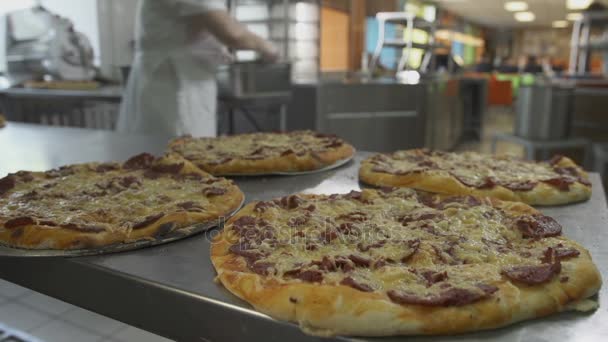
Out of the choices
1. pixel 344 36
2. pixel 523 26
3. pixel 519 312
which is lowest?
pixel 519 312

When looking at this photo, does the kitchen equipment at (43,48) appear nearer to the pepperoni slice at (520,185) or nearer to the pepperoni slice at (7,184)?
the pepperoni slice at (7,184)

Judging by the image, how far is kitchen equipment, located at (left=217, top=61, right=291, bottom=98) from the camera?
3.22 meters

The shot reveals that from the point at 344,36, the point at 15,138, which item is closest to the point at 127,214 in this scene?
the point at 15,138

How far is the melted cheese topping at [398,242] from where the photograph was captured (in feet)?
2.84

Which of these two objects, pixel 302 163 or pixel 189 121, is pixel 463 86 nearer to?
pixel 189 121

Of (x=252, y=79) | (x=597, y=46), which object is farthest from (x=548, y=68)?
(x=252, y=79)

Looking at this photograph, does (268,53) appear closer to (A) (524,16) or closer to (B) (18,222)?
(B) (18,222)

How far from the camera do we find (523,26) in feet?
69.6

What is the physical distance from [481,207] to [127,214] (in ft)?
2.81

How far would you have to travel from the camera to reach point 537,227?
1071 mm

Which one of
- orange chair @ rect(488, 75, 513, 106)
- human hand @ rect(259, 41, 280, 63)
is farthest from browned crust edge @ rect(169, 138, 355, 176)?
orange chair @ rect(488, 75, 513, 106)

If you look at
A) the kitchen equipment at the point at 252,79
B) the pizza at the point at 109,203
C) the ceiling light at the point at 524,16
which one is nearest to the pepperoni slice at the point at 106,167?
the pizza at the point at 109,203

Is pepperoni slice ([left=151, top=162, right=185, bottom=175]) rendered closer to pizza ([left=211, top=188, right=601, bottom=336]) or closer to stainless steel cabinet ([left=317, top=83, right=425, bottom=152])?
pizza ([left=211, top=188, right=601, bottom=336])

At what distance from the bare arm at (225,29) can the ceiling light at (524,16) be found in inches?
654
